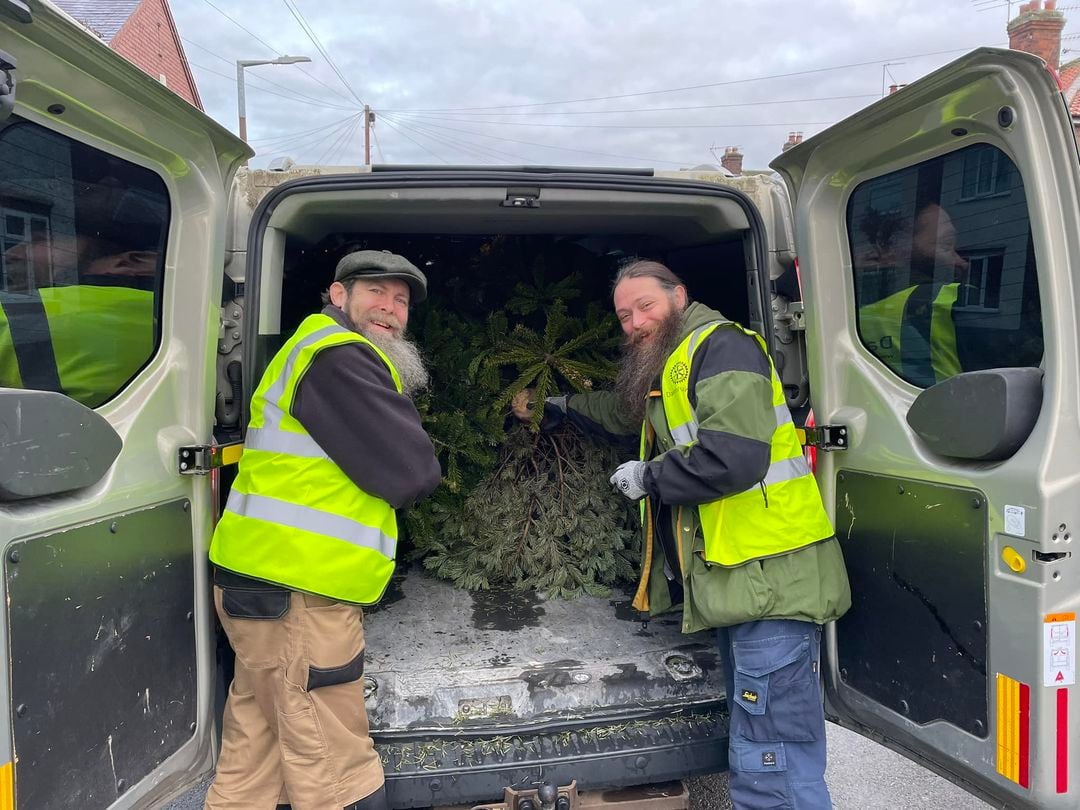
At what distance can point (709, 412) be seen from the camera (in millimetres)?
2422

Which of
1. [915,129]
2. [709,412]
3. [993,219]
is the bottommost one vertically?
[709,412]

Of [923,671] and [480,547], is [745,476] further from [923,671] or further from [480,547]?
[480,547]

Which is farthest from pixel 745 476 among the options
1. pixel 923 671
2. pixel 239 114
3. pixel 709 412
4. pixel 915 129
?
pixel 239 114

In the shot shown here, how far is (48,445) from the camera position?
1.58 m

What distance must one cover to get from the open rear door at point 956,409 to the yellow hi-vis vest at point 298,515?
61.7 inches

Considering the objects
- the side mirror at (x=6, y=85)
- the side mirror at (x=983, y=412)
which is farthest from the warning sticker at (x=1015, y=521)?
the side mirror at (x=6, y=85)

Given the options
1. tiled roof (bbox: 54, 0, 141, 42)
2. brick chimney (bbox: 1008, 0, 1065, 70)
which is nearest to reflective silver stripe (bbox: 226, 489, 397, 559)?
brick chimney (bbox: 1008, 0, 1065, 70)

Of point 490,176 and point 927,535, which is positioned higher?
point 490,176

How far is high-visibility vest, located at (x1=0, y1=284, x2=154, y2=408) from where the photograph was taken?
1691 mm

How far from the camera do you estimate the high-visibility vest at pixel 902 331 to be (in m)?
2.14

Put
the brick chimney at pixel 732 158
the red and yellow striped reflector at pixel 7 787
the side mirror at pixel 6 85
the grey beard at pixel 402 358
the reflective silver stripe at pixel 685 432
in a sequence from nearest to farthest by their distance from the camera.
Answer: the side mirror at pixel 6 85 → the red and yellow striped reflector at pixel 7 787 → the reflective silver stripe at pixel 685 432 → the grey beard at pixel 402 358 → the brick chimney at pixel 732 158

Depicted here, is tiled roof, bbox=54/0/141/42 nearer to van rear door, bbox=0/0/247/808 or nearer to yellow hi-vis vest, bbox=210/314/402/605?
van rear door, bbox=0/0/247/808

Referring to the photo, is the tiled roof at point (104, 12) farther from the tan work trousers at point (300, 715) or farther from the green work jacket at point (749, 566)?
the green work jacket at point (749, 566)

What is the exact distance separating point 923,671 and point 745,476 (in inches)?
29.3
